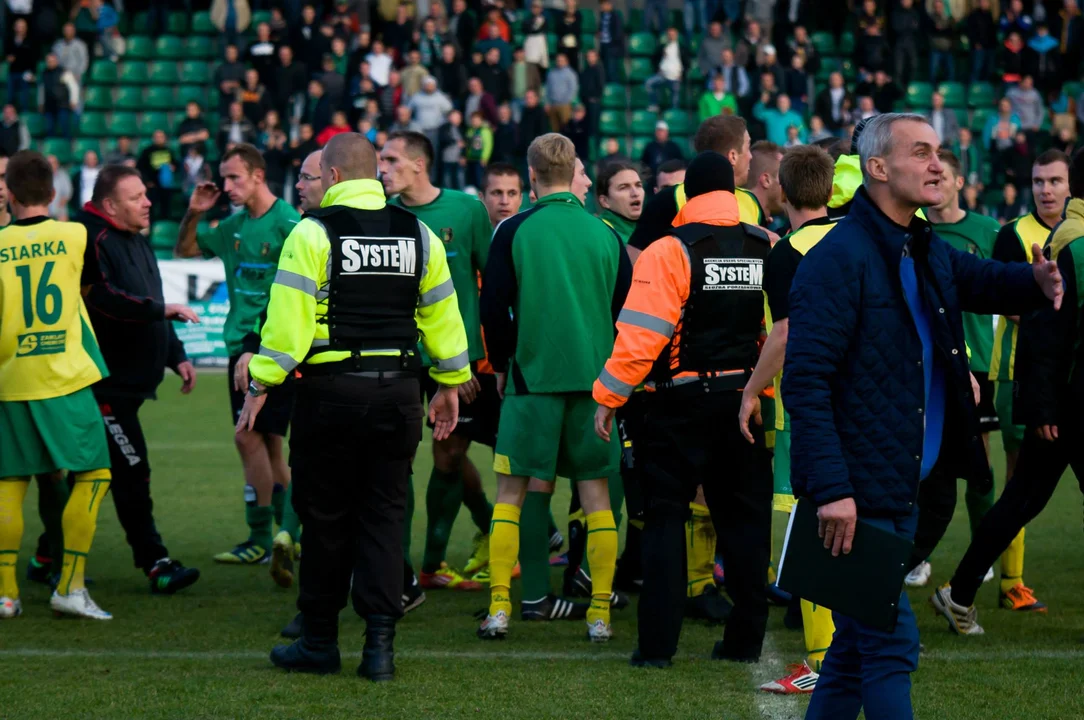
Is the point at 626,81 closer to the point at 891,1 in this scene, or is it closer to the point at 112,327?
the point at 891,1

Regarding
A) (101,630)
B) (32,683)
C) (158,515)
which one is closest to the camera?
(32,683)

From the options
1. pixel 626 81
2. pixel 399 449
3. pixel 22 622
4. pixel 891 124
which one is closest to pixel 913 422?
pixel 891 124

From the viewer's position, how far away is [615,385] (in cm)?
536

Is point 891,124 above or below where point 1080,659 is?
above

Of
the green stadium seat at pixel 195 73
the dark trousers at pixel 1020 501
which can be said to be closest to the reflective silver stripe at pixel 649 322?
the dark trousers at pixel 1020 501

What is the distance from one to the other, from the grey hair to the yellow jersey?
13.2 feet

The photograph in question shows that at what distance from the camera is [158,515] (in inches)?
369

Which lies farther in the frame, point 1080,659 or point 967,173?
point 967,173

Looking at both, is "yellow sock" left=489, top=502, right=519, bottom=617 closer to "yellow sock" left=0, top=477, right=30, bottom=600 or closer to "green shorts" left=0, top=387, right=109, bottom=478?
"green shorts" left=0, top=387, right=109, bottom=478

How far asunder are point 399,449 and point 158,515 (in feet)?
14.7

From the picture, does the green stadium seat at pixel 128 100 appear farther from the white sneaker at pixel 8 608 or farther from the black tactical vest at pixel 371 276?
the black tactical vest at pixel 371 276

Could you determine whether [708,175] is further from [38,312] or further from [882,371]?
[38,312]

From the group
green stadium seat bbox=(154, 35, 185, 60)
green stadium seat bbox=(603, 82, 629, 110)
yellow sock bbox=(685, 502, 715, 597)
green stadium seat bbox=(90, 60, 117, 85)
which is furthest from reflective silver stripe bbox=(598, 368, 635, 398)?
green stadium seat bbox=(154, 35, 185, 60)

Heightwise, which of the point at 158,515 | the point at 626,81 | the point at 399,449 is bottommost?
the point at 158,515
